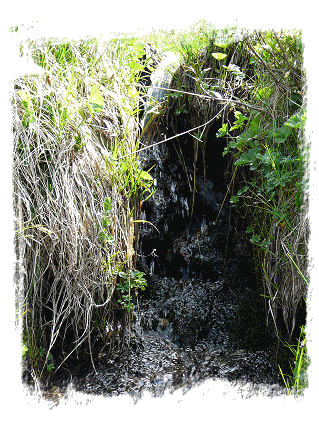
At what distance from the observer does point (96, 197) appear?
7.05 feet

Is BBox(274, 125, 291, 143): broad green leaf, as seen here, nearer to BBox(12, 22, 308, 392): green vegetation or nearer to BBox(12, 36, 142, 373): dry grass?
BBox(12, 22, 308, 392): green vegetation

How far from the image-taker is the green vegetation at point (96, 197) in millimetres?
1954

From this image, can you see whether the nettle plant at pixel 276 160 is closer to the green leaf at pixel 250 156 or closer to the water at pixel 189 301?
the green leaf at pixel 250 156

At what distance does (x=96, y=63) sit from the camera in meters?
2.64

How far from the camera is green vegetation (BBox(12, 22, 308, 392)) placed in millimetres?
1954

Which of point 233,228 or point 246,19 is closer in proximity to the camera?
point 246,19

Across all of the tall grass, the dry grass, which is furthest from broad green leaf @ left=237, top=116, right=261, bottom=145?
the dry grass

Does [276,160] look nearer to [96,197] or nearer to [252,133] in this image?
[252,133]

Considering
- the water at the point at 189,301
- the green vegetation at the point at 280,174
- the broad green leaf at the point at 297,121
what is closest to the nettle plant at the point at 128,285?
the water at the point at 189,301

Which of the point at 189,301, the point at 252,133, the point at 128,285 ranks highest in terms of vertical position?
the point at 252,133

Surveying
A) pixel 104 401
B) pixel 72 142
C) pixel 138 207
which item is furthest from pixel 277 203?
pixel 104 401

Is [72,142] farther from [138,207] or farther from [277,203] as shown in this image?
[277,203]

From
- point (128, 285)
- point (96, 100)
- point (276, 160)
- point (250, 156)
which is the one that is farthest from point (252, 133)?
point (128, 285)

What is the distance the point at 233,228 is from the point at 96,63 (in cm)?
146
